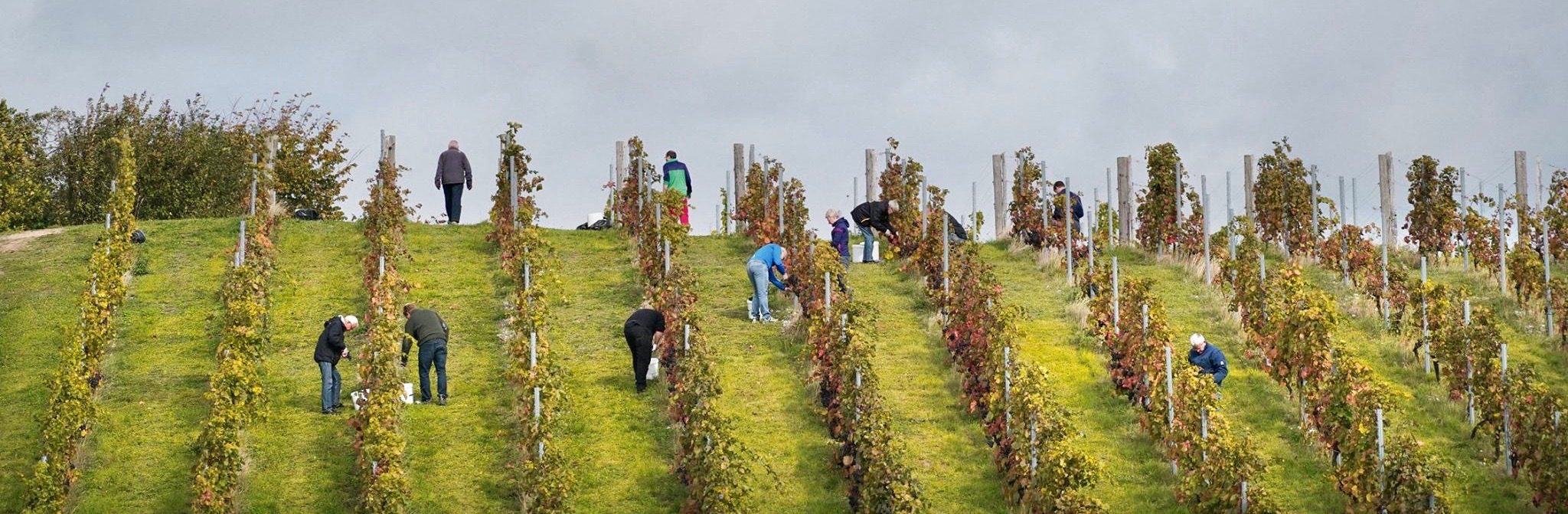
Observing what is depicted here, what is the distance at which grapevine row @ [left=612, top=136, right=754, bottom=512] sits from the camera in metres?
15.4

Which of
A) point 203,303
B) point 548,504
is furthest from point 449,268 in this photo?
point 548,504

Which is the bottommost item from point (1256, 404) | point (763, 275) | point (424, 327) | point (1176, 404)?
point (1256, 404)

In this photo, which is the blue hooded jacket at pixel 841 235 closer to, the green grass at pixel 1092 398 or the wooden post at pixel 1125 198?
the green grass at pixel 1092 398

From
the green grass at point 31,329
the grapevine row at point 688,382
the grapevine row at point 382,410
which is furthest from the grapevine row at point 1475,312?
the green grass at point 31,329

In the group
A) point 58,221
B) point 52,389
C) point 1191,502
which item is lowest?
point 1191,502

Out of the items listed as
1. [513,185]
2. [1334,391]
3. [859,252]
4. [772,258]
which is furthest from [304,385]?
[1334,391]

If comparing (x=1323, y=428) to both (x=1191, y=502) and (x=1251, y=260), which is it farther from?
(x=1251, y=260)

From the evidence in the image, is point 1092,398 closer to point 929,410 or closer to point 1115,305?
point 1115,305

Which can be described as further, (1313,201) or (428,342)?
(1313,201)

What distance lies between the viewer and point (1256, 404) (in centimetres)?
1814

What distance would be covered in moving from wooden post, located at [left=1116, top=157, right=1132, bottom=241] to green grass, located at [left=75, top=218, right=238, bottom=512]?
1138cm

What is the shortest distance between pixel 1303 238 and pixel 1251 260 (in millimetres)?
4901

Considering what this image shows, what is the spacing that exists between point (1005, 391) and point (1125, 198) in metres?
9.92

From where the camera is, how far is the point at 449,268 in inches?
908
